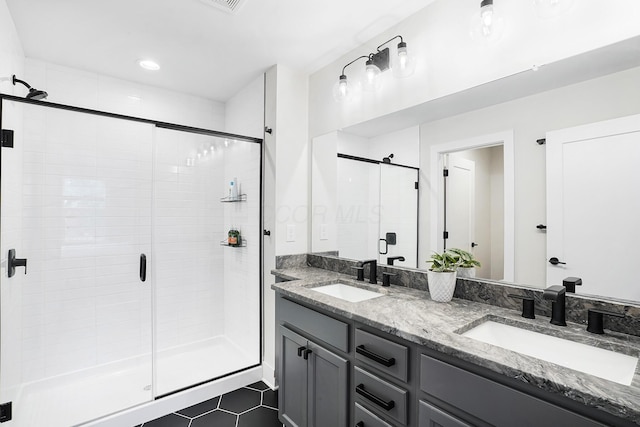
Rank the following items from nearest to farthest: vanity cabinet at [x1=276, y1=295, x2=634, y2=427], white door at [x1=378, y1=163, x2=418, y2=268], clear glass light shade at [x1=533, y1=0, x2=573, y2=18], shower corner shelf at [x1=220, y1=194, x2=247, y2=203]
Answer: vanity cabinet at [x1=276, y1=295, x2=634, y2=427] → clear glass light shade at [x1=533, y1=0, x2=573, y2=18] → white door at [x1=378, y1=163, x2=418, y2=268] → shower corner shelf at [x1=220, y1=194, x2=247, y2=203]

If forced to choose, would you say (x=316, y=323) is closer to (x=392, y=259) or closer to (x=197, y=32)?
(x=392, y=259)

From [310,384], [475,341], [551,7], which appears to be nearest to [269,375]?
[310,384]

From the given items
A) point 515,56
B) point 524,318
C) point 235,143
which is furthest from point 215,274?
point 515,56

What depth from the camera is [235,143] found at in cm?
287

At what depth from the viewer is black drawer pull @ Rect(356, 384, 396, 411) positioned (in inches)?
45.2

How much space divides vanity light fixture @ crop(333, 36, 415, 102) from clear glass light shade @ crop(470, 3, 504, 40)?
0.40m

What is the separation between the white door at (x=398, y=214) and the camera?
1847 millimetres

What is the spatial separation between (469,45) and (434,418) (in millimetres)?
1661

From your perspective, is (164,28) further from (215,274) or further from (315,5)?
(215,274)

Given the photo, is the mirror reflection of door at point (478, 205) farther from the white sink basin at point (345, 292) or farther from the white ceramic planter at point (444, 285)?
the white sink basin at point (345, 292)

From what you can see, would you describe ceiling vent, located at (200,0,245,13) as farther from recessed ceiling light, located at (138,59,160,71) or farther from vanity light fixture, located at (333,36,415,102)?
recessed ceiling light, located at (138,59,160,71)

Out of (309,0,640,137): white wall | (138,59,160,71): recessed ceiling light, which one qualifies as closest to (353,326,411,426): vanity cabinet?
(309,0,640,137): white wall

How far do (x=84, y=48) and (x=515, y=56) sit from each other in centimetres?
277

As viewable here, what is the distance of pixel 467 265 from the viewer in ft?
5.09
